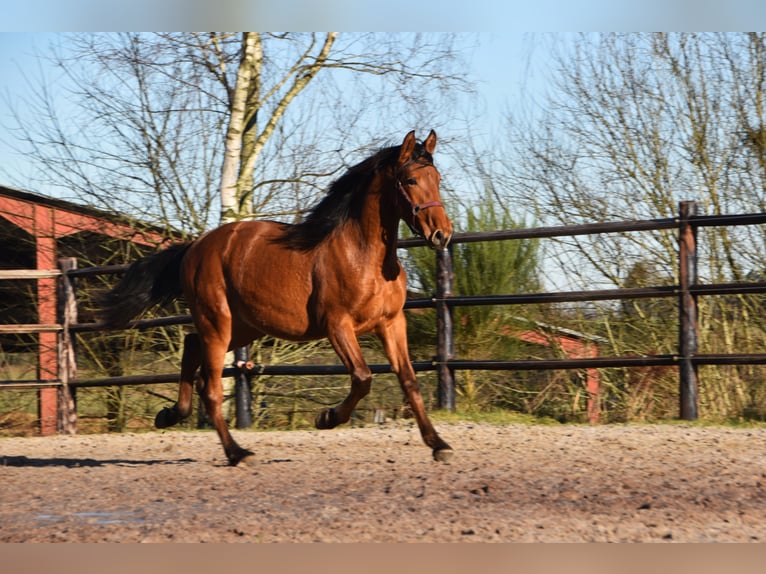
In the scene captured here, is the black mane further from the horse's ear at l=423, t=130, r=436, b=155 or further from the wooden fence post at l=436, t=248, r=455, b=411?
the wooden fence post at l=436, t=248, r=455, b=411

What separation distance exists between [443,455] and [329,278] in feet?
3.95

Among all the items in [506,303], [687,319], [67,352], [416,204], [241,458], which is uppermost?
[416,204]

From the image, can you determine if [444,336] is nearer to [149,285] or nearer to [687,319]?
[687,319]

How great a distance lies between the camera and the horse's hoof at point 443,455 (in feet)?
17.2

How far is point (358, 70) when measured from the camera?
10805mm

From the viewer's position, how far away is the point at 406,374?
5445 mm

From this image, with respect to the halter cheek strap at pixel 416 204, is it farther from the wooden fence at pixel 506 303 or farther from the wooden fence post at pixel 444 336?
the wooden fence post at pixel 444 336

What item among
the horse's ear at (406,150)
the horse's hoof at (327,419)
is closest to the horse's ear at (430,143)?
the horse's ear at (406,150)

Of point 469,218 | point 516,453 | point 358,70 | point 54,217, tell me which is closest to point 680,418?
point 516,453

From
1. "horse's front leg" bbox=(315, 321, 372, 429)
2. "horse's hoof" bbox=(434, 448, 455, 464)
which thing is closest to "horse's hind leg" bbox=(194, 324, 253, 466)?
"horse's front leg" bbox=(315, 321, 372, 429)

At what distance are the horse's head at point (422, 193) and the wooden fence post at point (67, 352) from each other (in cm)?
524

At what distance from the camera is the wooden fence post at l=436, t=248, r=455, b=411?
793 centimetres

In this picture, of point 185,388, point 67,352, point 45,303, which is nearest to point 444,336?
point 185,388

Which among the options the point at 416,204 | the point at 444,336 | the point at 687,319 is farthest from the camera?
the point at 444,336
